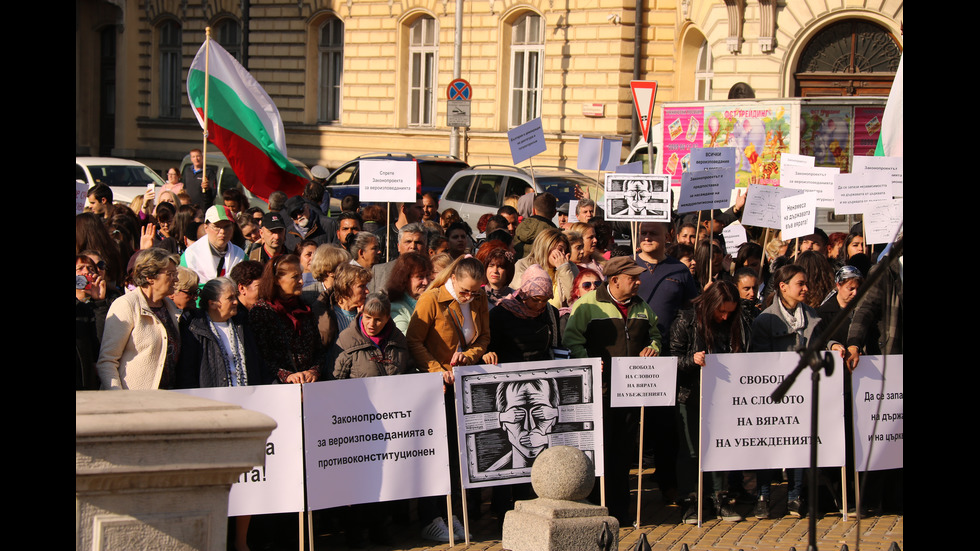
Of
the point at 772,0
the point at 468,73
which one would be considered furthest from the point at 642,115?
the point at 468,73

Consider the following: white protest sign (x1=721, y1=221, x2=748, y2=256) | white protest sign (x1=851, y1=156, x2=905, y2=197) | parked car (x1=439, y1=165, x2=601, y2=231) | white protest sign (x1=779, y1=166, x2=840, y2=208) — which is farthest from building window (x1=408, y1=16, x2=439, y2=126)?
white protest sign (x1=851, y1=156, x2=905, y2=197)

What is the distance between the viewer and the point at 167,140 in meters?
36.8

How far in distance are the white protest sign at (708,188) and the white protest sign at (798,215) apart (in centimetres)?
62

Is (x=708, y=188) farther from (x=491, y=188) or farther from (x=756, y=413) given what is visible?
(x=491, y=188)

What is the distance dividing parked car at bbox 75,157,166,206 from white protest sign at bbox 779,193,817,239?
1323cm

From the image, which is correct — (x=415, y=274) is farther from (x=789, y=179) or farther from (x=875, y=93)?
(x=875, y=93)

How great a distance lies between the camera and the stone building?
2414 centimetres

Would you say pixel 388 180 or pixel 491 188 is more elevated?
pixel 491 188

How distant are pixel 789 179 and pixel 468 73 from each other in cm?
1880

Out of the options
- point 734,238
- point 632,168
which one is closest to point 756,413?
point 734,238

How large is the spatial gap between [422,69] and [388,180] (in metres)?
20.8

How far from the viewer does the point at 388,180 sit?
1142 cm

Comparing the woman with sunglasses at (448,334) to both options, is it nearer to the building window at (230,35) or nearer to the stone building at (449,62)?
the stone building at (449,62)

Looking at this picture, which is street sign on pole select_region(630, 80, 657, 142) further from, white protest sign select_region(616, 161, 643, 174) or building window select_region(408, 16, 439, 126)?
building window select_region(408, 16, 439, 126)
